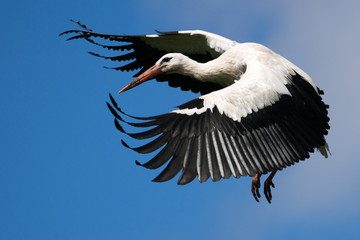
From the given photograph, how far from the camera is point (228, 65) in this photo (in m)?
8.99

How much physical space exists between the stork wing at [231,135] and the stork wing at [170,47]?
2.27 meters

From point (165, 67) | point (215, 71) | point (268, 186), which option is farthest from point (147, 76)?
point (268, 186)

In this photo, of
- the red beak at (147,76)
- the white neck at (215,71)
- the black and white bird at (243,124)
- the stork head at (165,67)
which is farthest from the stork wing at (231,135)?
the red beak at (147,76)

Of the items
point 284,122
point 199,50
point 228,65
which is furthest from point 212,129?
point 199,50

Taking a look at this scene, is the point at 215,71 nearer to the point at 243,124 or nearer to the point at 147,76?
the point at 147,76

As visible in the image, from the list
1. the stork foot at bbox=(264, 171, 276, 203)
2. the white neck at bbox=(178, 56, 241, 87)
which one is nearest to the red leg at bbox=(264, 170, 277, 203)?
the stork foot at bbox=(264, 171, 276, 203)

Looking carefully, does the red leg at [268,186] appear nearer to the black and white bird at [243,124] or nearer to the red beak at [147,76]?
the black and white bird at [243,124]

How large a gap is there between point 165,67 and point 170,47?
43.4 inches

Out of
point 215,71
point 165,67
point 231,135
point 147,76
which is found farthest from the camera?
point 147,76

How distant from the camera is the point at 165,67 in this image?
962 centimetres

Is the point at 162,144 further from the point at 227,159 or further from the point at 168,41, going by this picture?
the point at 168,41

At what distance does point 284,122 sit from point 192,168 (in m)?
1.41

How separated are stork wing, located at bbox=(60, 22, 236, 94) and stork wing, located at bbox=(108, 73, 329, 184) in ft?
7.44

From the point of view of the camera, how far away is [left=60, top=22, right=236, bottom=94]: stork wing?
10.1 meters
